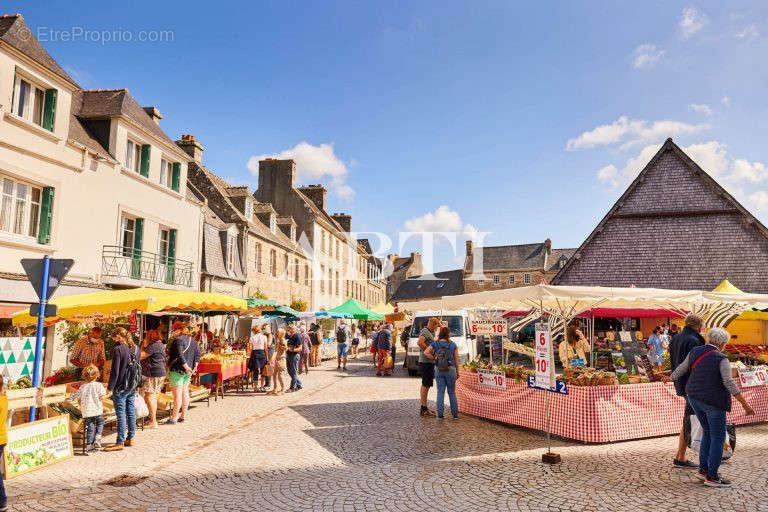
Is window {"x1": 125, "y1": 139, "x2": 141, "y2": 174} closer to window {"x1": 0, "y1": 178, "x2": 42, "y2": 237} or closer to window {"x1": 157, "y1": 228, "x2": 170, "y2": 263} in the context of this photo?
window {"x1": 157, "y1": 228, "x2": 170, "y2": 263}

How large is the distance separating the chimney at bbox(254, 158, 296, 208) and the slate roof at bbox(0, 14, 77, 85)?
22397 mm

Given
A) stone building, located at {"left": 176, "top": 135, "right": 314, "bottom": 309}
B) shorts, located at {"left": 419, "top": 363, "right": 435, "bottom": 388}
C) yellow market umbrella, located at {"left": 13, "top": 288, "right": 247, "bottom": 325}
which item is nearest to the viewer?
yellow market umbrella, located at {"left": 13, "top": 288, "right": 247, "bottom": 325}

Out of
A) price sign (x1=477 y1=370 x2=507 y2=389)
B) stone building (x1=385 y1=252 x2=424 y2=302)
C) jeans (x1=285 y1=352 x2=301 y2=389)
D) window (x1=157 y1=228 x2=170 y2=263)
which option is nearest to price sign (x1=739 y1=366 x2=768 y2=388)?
price sign (x1=477 y1=370 x2=507 y2=389)

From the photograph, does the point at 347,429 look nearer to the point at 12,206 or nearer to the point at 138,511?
the point at 138,511

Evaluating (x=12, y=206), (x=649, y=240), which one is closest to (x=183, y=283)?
(x=12, y=206)

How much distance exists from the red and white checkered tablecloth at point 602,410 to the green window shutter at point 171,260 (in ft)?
43.9

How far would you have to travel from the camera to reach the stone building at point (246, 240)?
905 inches

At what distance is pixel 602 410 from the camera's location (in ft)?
24.2

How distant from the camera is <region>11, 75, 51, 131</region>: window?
12.4 metres

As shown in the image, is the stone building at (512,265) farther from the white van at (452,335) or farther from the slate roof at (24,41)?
the slate roof at (24,41)

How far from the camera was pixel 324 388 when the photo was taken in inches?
552

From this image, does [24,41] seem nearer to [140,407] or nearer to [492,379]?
[140,407]

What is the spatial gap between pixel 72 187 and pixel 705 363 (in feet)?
49.1

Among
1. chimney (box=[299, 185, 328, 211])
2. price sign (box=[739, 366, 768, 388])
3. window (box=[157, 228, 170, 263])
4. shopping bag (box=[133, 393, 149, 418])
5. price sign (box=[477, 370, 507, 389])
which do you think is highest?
chimney (box=[299, 185, 328, 211])
